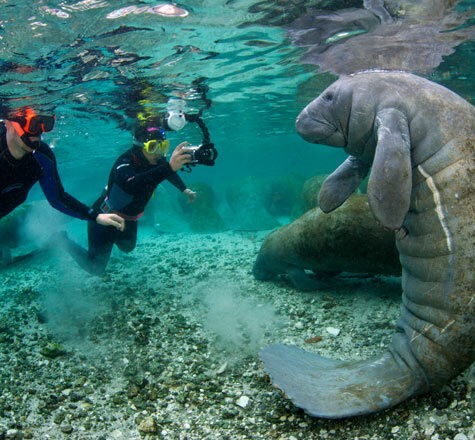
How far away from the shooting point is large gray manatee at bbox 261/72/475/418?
2.70 m

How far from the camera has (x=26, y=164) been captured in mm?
5227

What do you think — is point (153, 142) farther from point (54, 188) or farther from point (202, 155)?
point (54, 188)

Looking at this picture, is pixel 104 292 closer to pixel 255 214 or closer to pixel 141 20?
pixel 141 20

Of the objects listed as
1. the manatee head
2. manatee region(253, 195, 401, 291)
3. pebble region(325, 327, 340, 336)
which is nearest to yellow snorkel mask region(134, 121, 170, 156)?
manatee region(253, 195, 401, 291)

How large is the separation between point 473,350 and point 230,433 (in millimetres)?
2105

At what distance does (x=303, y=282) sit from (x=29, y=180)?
478cm

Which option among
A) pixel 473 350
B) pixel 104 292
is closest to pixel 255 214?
pixel 104 292

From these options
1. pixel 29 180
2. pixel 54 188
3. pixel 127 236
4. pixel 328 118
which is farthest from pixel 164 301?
pixel 328 118

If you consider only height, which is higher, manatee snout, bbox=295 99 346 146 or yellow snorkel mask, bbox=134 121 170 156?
manatee snout, bbox=295 99 346 146

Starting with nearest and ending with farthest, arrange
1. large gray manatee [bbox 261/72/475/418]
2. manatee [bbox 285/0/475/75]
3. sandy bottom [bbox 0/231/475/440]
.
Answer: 1. large gray manatee [bbox 261/72/475/418]
2. sandy bottom [bbox 0/231/475/440]
3. manatee [bbox 285/0/475/75]

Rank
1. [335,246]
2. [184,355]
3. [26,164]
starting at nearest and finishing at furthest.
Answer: [184,355]
[26,164]
[335,246]

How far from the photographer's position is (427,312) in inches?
121

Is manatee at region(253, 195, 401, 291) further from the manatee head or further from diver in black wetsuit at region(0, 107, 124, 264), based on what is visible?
diver in black wetsuit at region(0, 107, 124, 264)

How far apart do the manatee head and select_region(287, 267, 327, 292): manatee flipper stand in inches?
130
